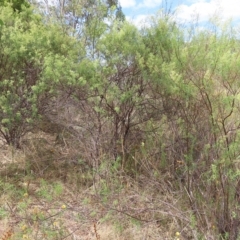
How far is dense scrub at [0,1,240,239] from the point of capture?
A: 3.54m

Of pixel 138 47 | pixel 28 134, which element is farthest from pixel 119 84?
pixel 28 134

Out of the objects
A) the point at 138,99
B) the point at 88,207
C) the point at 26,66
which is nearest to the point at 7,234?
the point at 88,207

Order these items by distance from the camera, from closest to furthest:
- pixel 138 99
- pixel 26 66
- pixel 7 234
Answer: pixel 7 234
pixel 138 99
pixel 26 66

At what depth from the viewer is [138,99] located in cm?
494

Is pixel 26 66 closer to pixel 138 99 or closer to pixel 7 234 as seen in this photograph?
pixel 138 99

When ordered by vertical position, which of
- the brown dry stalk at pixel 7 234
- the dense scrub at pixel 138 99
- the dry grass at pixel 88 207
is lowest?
the brown dry stalk at pixel 7 234

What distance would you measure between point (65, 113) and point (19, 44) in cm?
120

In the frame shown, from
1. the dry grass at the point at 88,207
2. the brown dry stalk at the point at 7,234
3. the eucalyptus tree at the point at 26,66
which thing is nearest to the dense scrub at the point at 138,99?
the eucalyptus tree at the point at 26,66

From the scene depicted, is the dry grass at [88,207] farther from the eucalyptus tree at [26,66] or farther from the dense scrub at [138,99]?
the eucalyptus tree at [26,66]

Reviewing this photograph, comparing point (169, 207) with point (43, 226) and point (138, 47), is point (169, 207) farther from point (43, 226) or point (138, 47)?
point (138, 47)

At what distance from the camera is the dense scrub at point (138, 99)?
3.54 m

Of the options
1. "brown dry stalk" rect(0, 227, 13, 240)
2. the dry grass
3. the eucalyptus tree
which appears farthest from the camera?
the eucalyptus tree

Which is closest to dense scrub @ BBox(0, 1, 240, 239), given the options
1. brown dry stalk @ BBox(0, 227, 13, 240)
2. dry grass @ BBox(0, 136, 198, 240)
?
dry grass @ BBox(0, 136, 198, 240)

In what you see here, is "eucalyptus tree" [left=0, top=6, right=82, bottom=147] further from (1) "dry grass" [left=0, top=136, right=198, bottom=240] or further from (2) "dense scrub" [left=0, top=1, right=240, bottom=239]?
(1) "dry grass" [left=0, top=136, right=198, bottom=240]
